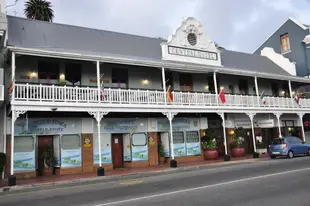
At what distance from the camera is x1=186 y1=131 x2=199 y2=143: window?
73.2 ft

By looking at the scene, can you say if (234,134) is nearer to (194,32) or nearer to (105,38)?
(194,32)

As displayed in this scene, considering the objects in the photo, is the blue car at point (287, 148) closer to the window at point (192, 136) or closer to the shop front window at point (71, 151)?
the window at point (192, 136)

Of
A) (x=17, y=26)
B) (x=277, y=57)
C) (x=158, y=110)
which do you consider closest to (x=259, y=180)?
(x=158, y=110)

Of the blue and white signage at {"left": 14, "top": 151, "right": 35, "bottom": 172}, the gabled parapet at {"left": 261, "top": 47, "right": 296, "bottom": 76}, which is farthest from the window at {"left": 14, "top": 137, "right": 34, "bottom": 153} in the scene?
the gabled parapet at {"left": 261, "top": 47, "right": 296, "bottom": 76}

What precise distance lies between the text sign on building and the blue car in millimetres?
7533

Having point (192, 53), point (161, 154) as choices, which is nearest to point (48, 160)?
point (161, 154)

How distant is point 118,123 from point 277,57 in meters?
20.0

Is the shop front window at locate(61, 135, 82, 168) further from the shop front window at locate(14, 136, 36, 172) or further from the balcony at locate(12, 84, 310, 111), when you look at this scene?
the balcony at locate(12, 84, 310, 111)

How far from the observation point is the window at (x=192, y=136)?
22.3 metres

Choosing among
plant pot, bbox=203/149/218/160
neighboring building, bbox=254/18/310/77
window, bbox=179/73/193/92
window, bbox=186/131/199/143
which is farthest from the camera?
neighboring building, bbox=254/18/310/77

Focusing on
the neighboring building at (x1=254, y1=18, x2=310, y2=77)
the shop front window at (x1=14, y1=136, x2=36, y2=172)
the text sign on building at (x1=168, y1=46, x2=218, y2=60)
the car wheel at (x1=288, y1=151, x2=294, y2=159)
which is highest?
the neighboring building at (x1=254, y1=18, x2=310, y2=77)

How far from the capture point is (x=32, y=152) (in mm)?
16484

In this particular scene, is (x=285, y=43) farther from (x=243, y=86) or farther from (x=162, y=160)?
(x=162, y=160)

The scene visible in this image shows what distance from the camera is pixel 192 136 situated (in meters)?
22.6
